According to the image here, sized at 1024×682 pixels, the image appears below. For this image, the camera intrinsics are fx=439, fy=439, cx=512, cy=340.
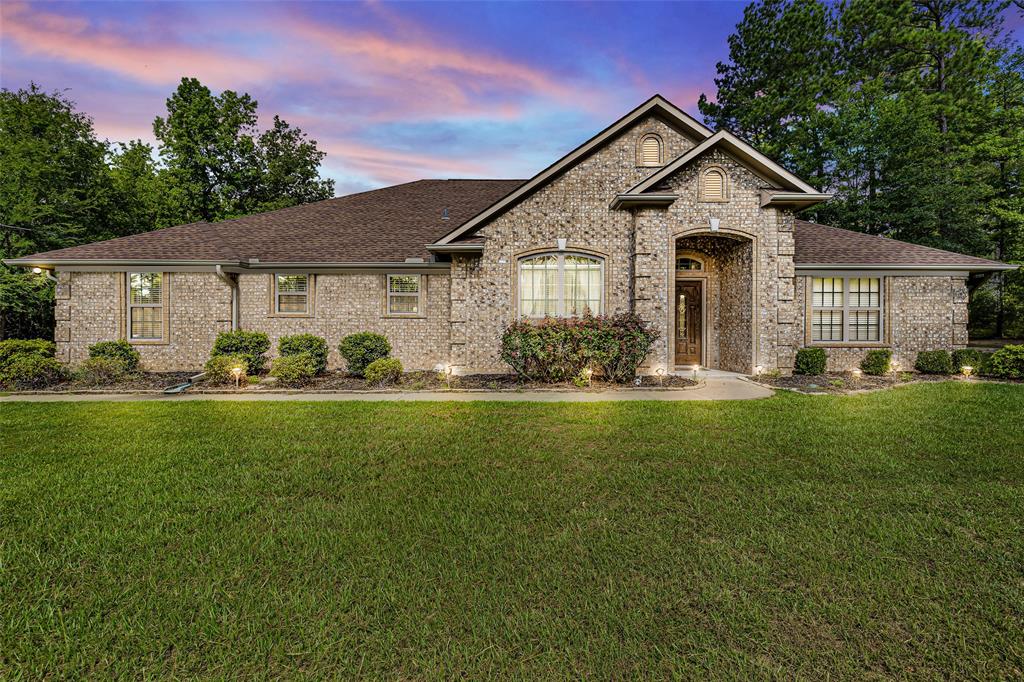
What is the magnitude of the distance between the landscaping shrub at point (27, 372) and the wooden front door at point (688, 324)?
55.2 feet

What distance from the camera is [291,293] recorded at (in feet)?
44.7

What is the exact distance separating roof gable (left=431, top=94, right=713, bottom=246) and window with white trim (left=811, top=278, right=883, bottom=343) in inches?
239

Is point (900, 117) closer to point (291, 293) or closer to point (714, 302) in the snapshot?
point (714, 302)

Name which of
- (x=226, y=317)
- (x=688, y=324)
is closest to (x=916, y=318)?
(x=688, y=324)

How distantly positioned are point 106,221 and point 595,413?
91.0 feet

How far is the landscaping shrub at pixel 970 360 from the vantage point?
39.8 feet

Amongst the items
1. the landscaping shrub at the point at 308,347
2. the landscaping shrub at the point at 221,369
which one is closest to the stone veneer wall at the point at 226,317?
the landscaping shrub at the point at 308,347

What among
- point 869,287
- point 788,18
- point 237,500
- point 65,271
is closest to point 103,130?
point 65,271

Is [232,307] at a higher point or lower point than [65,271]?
lower

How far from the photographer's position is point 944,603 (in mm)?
2633

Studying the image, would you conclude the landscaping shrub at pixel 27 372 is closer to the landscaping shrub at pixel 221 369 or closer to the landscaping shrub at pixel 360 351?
the landscaping shrub at pixel 221 369

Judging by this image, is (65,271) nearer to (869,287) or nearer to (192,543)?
Answer: (192,543)

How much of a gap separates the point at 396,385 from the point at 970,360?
52.2 feet

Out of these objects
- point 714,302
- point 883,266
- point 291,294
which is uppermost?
point 883,266
